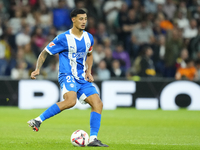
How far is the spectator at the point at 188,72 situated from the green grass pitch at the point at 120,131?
5.82 ft

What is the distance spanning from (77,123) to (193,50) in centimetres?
760

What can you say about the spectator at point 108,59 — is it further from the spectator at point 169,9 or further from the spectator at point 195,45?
the spectator at point 169,9

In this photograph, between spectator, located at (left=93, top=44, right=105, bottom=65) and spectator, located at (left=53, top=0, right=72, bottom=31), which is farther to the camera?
spectator, located at (left=53, top=0, right=72, bottom=31)

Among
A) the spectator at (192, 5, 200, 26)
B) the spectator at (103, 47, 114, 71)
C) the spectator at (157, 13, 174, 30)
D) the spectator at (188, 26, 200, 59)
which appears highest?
the spectator at (192, 5, 200, 26)

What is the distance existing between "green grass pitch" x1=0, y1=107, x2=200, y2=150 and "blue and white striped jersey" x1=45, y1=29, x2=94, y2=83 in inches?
44.9

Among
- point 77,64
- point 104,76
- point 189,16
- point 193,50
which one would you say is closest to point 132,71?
point 104,76

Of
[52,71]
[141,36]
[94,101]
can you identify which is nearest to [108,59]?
[141,36]

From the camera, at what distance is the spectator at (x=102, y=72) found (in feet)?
48.1

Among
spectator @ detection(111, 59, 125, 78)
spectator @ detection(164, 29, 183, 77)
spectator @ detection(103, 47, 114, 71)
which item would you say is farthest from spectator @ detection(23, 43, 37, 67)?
spectator @ detection(164, 29, 183, 77)

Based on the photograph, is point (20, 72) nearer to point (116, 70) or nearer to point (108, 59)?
point (108, 59)

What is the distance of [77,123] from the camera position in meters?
10.1

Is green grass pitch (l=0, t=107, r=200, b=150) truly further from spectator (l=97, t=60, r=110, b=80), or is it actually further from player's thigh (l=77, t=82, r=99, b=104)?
spectator (l=97, t=60, r=110, b=80)

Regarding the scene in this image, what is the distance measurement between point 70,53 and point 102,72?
821 centimetres

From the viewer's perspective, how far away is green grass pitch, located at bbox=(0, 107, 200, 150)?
6443 mm
